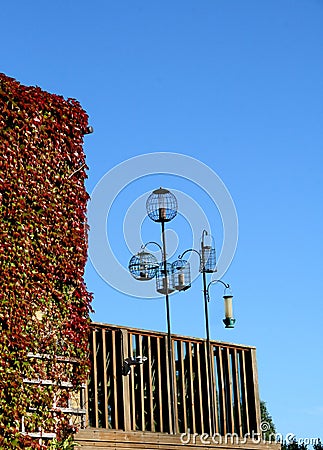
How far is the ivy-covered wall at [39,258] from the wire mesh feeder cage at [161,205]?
6.99 feet

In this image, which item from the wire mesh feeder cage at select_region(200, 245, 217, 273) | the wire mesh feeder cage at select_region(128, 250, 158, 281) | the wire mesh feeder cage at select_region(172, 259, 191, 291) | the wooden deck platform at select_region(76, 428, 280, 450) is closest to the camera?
the wooden deck platform at select_region(76, 428, 280, 450)

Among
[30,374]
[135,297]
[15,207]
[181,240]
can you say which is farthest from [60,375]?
[181,240]

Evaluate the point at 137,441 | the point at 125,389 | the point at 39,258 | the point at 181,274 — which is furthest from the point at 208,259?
the point at 39,258

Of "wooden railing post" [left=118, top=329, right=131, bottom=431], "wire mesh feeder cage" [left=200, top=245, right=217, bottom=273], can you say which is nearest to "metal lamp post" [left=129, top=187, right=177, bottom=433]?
"wire mesh feeder cage" [left=200, top=245, right=217, bottom=273]

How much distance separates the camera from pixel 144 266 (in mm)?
11625

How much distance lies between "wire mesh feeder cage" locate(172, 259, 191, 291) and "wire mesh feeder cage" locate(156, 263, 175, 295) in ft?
0.19

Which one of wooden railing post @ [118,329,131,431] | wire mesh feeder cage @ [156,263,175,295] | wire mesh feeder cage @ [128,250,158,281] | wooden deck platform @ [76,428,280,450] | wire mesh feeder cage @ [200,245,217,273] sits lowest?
wooden deck platform @ [76,428,280,450]

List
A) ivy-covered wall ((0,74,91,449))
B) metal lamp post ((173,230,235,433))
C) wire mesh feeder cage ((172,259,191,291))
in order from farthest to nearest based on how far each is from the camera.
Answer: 1. wire mesh feeder cage ((172,259,191,291))
2. metal lamp post ((173,230,235,433))
3. ivy-covered wall ((0,74,91,449))

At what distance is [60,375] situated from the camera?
29.2ft

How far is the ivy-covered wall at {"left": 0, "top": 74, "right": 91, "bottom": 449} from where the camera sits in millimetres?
8516

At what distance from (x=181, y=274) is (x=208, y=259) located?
893 mm

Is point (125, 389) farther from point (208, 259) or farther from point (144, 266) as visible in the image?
point (208, 259)

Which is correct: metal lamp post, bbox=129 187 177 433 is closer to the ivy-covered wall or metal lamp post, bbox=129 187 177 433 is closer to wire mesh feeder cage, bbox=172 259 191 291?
wire mesh feeder cage, bbox=172 259 191 291

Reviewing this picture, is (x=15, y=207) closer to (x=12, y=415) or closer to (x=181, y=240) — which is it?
(x=12, y=415)
